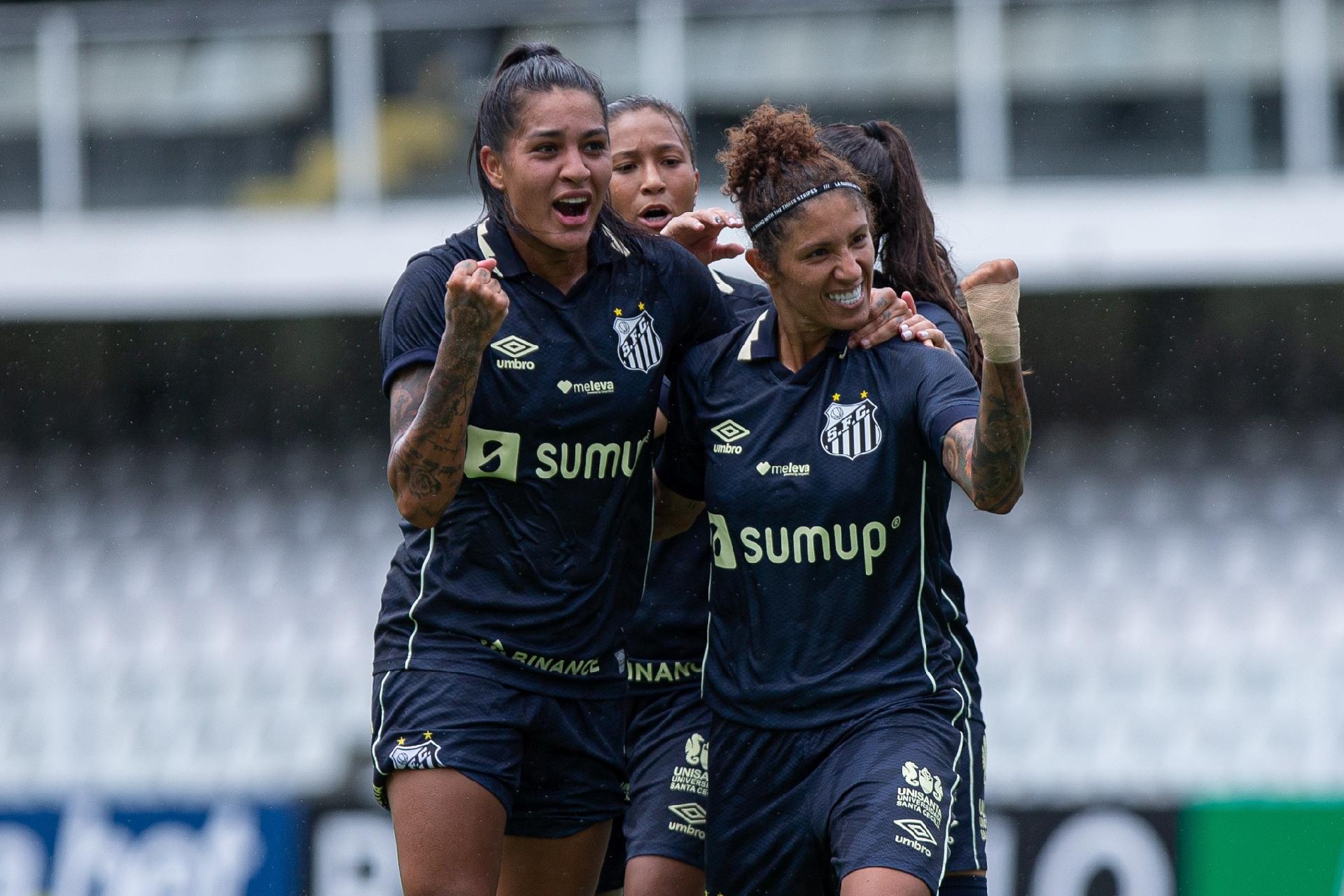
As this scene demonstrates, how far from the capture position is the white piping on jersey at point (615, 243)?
3754mm

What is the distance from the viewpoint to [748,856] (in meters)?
3.59

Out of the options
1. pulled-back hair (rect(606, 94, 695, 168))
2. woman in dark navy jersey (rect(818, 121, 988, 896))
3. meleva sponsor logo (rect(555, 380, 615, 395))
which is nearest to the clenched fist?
meleva sponsor logo (rect(555, 380, 615, 395))

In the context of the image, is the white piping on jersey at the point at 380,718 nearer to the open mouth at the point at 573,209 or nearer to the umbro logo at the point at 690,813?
the umbro logo at the point at 690,813

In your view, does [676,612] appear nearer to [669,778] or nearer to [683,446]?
[669,778]

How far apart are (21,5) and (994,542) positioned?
7004 mm

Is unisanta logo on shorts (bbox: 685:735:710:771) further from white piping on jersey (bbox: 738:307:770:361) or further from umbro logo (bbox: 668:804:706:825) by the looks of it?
white piping on jersey (bbox: 738:307:770:361)

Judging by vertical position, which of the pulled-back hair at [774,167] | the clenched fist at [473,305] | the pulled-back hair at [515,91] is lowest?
the clenched fist at [473,305]

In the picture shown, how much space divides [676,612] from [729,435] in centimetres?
79

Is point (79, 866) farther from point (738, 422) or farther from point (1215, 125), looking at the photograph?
point (1215, 125)

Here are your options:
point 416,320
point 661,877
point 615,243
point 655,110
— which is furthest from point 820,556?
point 655,110

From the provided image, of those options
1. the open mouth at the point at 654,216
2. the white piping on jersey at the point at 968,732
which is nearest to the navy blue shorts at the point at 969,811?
the white piping on jersey at the point at 968,732

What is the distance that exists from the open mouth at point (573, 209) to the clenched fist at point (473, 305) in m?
0.33

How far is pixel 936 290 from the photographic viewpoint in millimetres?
3895

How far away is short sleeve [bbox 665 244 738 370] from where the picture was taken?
12.4 feet
